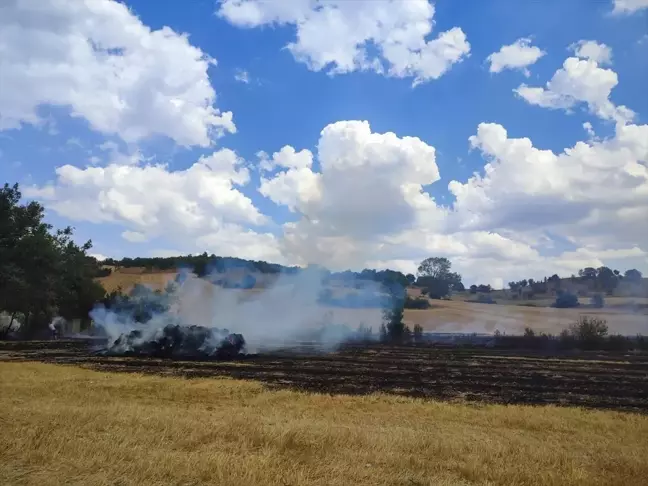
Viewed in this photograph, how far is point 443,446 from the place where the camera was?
13.4 meters

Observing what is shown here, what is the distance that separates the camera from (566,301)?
130 meters

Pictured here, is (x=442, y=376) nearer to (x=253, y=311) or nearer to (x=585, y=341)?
(x=585, y=341)

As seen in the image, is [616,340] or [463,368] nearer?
[463,368]

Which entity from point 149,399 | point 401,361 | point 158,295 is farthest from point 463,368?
Answer: point 158,295

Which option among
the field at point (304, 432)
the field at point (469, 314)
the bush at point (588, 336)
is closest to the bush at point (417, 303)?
the field at point (469, 314)

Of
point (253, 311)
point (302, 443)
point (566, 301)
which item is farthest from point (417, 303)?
point (302, 443)

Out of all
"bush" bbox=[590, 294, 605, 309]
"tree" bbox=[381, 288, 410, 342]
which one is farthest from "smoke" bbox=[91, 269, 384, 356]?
"bush" bbox=[590, 294, 605, 309]

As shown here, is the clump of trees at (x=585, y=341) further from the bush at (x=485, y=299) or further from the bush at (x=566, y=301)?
the bush at (x=485, y=299)

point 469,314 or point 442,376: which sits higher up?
point 469,314

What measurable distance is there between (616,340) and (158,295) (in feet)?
204

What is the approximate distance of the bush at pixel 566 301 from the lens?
128 metres

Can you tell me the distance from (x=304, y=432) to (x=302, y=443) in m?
1.25

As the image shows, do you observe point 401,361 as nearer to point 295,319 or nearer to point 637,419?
point 637,419

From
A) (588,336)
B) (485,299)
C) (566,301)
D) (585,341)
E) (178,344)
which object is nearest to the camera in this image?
(178,344)
